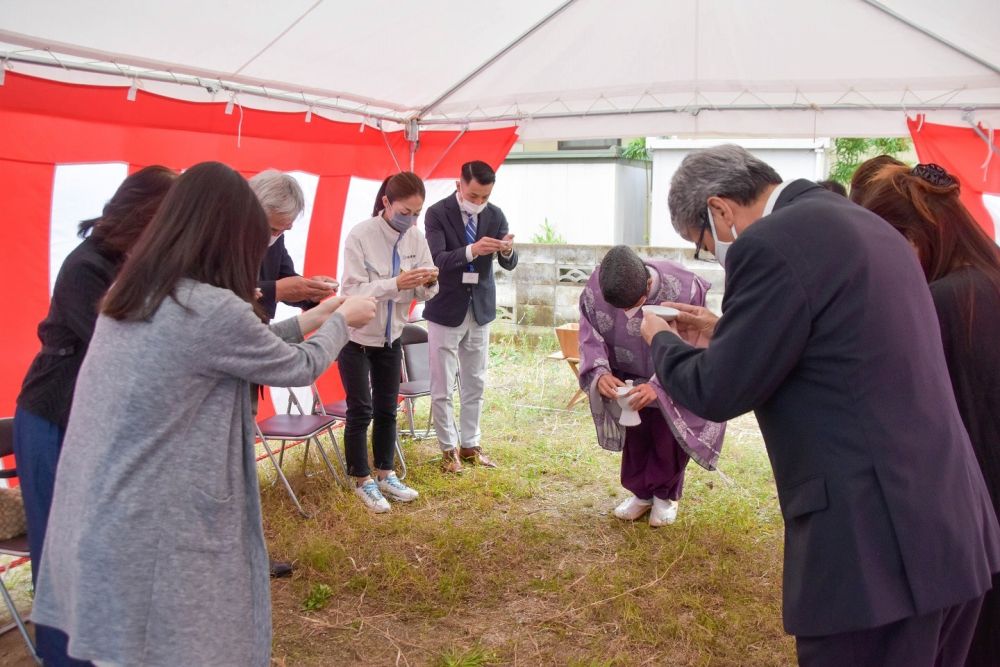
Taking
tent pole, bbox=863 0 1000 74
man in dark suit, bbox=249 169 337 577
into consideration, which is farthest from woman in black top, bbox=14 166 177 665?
tent pole, bbox=863 0 1000 74

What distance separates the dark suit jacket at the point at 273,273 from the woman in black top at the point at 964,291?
2658 millimetres

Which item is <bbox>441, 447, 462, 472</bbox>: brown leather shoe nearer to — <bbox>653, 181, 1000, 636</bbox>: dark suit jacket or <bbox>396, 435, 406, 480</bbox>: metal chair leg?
<bbox>396, 435, 406, 480</bbox>: metal chair leg

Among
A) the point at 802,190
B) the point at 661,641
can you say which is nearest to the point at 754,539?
the point at 661,641

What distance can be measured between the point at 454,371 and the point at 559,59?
6.97 ft

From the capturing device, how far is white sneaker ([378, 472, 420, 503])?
176 inches

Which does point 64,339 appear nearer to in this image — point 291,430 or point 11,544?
point 11,544

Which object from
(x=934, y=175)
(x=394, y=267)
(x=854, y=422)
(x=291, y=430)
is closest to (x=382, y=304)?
(x=394, y=267)

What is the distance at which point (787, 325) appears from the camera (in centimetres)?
144

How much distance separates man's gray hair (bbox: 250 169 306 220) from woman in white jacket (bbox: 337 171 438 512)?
3.05 ft

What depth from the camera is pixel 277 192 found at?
10.1ft

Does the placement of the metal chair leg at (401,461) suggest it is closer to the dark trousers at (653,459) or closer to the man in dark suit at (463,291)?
the man in dark suit at (463,291)

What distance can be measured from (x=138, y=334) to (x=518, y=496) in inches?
130

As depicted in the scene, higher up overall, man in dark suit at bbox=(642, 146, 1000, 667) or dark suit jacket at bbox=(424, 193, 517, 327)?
dark suit jacket at bbox=(424, 193, 517, 327)

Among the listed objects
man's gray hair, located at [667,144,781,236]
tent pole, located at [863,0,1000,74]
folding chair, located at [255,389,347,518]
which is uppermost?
tent pole, located at [863,0,1000,74]
